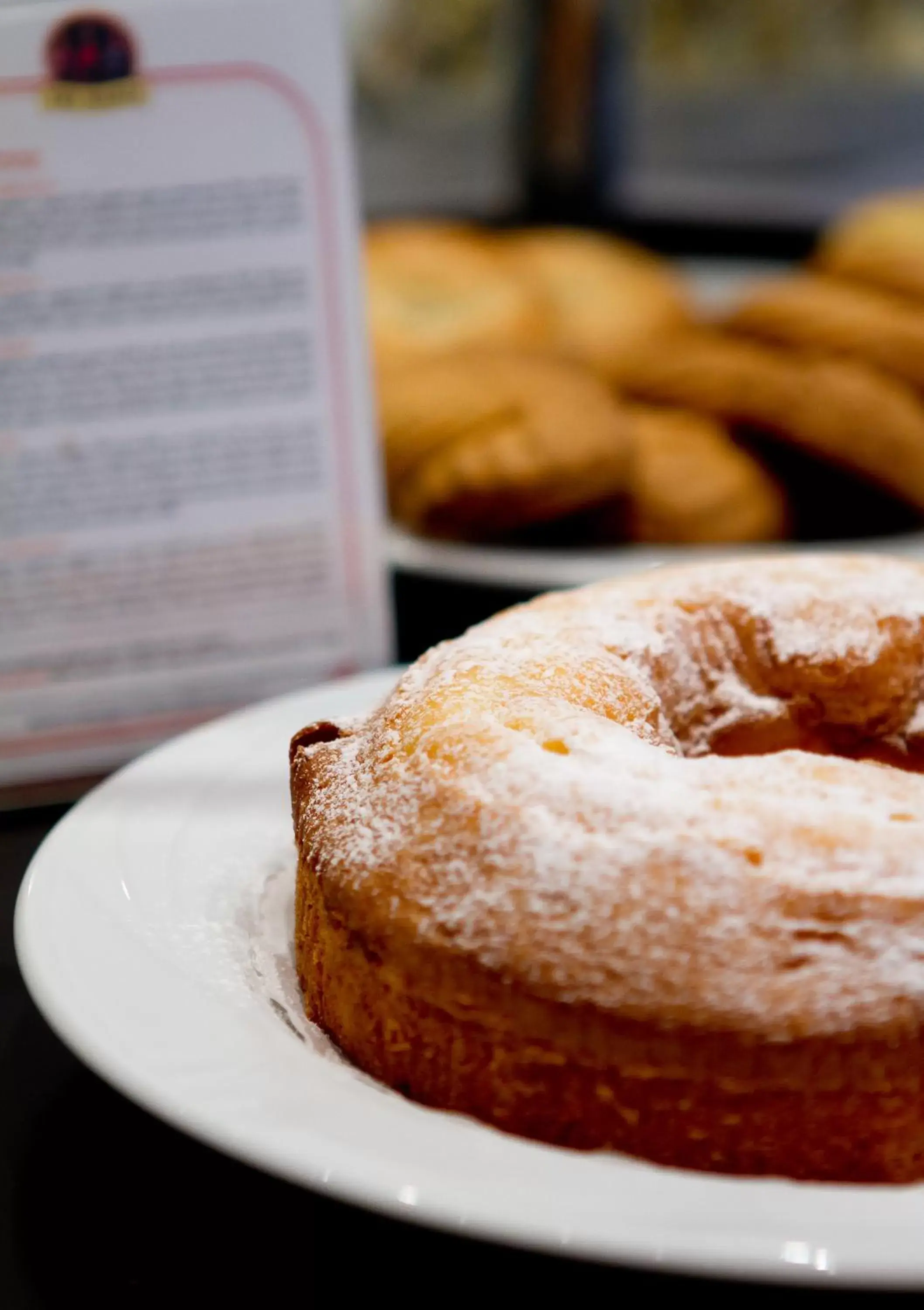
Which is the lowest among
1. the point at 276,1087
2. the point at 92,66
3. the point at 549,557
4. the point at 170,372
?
the point at 549,557

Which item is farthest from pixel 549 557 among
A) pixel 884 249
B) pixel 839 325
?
pixel 884 249

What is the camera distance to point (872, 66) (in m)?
2.61

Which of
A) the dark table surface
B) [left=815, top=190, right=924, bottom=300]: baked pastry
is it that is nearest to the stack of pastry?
[left=815, top=190, right=924, bottom=300]: baked pastry

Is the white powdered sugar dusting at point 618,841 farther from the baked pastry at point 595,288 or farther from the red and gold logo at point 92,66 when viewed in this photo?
the baked pastry at point 595,288

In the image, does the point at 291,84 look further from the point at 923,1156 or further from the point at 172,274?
the point at 923,1156

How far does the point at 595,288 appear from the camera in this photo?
2.34 meters

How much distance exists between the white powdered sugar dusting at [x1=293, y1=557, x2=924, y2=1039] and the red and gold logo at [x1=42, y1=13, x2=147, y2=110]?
46 cm

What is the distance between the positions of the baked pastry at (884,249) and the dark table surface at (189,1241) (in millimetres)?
1725

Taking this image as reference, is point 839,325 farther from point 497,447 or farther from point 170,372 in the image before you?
point 170,372

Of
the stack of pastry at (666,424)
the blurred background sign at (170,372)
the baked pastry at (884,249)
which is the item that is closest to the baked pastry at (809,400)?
the stack of pastry at (666,424)

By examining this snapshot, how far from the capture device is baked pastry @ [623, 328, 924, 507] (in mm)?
1447

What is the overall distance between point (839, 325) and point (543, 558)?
0.56 m

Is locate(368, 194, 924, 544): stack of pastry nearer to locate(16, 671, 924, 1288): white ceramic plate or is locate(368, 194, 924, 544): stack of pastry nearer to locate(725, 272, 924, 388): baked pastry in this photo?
locate(725, 272, 924, 388): baked pastry

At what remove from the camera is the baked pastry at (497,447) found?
1389 mm
